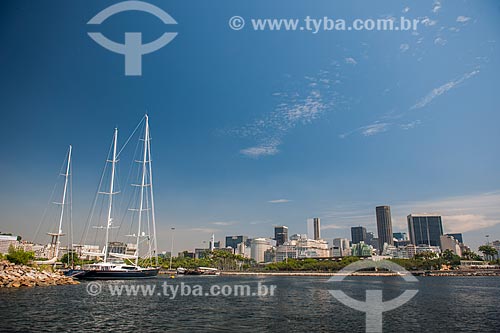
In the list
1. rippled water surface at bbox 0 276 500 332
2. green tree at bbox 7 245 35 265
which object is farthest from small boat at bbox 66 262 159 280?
rippled water surface at bbox 0 276 500 332

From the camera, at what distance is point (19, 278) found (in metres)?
72.1

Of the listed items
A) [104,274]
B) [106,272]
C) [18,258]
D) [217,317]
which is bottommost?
[217,317]

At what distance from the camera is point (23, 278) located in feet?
240

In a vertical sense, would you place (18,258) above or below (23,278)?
above

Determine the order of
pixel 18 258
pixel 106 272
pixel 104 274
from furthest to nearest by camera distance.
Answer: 1. pixel 104 274
2. pixel 106 272
3. pixel 18 258

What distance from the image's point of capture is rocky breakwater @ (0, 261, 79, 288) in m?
68.8

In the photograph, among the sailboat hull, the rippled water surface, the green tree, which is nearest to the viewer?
the rippled water surface

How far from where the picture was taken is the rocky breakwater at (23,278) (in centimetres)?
6875

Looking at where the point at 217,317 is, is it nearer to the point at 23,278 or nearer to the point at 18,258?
the point at 23,278

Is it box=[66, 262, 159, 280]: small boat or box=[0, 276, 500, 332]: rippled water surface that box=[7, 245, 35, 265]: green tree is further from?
box=[0, 276, 500, 332]: rippled water surface

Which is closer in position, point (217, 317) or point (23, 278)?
point (217, 317)

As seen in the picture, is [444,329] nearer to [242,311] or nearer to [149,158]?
[242,311]

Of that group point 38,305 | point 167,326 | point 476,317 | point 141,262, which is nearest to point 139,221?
point 141,262

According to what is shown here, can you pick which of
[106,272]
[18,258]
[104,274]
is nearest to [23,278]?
[18,258]
